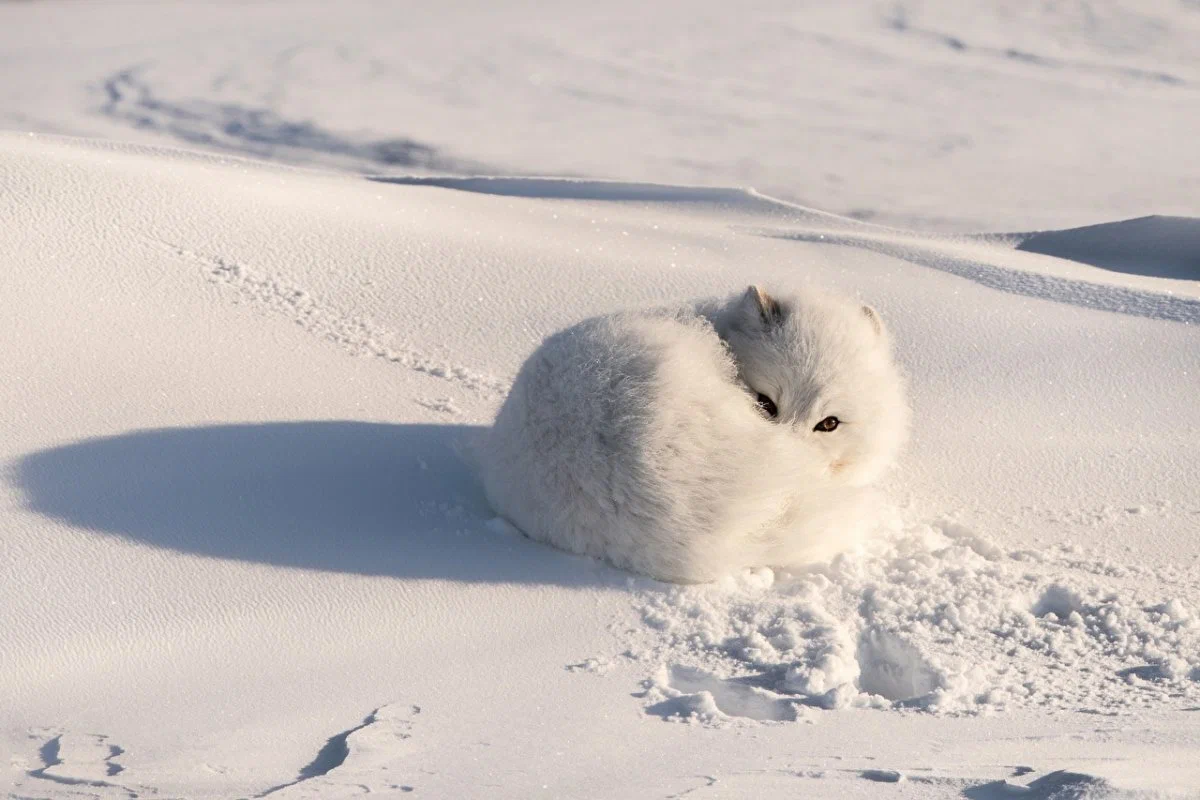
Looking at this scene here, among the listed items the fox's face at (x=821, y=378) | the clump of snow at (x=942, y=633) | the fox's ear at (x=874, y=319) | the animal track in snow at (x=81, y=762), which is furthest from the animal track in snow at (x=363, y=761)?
the fox's ear at (x=874, y=319)

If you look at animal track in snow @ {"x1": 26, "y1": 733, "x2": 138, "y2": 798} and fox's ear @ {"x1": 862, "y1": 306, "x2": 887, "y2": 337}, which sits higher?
fox's ear @ {"x1": 862, "y1": 306, "x2": 887, "y2": 337}

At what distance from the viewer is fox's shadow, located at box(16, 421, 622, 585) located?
279cm

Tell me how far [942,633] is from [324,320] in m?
2.31

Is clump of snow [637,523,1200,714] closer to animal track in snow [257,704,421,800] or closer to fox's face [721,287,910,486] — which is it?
fox's face [721,287,910,486]

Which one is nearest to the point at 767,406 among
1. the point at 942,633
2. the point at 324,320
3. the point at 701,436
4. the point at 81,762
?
the point at 701,436

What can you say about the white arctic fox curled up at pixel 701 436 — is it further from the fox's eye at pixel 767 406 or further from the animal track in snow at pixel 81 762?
the animal track in snow at pixel 81 762

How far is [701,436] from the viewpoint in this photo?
2.54 m

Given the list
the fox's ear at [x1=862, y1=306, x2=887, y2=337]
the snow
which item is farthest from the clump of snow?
the fox's ear at [x1=862, y1=306, x2=887, y2=337]

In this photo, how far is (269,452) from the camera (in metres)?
3.22

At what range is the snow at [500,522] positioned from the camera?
2.12 meters

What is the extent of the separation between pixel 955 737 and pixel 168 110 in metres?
9.19

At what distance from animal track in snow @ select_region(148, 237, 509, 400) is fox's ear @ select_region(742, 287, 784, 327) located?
1.05 meters

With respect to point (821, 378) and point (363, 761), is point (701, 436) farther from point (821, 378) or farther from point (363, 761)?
point (363, 761)

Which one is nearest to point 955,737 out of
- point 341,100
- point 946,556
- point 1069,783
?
point 1069,783
